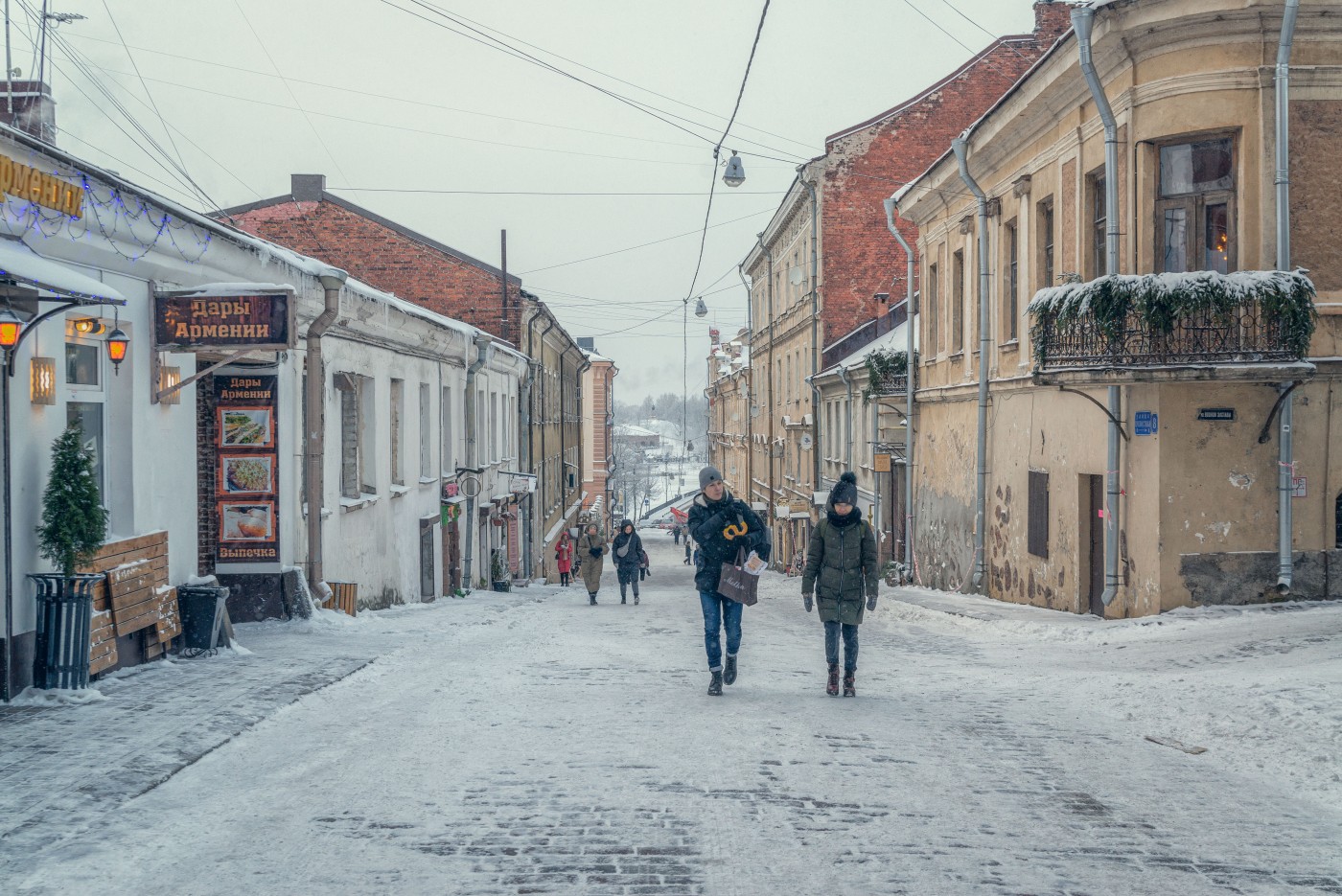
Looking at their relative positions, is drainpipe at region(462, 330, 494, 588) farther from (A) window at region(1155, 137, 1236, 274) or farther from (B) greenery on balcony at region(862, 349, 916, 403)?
(A) window at region(1155, 137, 1236, 274)

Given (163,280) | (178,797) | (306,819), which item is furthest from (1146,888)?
(163,280)

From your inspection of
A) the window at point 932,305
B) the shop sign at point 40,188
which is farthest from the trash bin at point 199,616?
the window at point 932,305

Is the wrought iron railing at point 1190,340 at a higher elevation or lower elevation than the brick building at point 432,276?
lower

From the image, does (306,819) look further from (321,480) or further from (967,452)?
(967,452)

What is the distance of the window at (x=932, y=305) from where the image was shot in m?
22.5

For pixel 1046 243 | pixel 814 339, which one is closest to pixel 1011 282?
pixel 1046 243

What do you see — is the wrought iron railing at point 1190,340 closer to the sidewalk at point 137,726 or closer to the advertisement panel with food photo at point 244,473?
the sidewalk at point 137,726

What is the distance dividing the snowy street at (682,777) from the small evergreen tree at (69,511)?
1.01 meters

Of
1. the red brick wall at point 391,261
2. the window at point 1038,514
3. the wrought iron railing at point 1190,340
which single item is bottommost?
the window at point 1038,514

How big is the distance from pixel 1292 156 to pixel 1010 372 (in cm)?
598

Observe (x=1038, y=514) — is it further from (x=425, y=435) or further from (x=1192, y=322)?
(x=425, y=435)

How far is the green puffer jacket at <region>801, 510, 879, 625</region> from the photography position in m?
8.59

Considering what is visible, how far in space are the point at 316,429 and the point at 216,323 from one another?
3659 millimetres

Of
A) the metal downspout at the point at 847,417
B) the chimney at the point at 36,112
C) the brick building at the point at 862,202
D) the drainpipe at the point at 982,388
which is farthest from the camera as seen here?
the brick building at the point at 862,202
